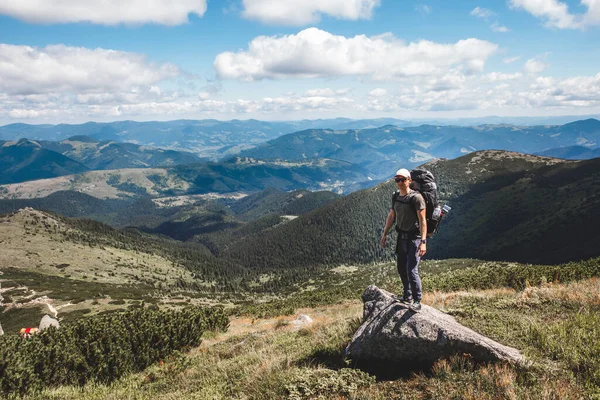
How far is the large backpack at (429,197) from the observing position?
33.6 feet

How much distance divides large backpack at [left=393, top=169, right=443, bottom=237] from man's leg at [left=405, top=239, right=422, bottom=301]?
0.88 meters

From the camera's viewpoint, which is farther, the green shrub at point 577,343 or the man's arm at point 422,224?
the man's arm at point 422,224

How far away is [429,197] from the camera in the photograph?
33.6ft

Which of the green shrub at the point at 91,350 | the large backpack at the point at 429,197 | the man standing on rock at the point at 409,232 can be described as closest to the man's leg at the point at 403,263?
the man standing on rock at the point at 409,232

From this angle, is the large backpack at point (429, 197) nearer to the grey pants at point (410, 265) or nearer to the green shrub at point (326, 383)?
the grey pants at point (410, 265)

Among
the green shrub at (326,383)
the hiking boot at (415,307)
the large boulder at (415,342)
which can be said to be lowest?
the green shrub at (326,383)

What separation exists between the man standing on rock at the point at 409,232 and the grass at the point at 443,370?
196 cm

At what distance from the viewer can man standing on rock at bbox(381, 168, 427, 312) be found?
9.81 meters

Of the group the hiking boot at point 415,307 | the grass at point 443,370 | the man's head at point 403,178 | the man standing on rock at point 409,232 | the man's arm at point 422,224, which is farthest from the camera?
the man's head at point 403,178

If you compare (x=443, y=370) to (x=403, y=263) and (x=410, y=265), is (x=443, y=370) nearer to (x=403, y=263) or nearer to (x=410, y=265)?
(x=410, y=265)

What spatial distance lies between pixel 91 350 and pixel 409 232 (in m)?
15.3

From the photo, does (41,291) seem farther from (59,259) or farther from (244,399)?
(244,399)

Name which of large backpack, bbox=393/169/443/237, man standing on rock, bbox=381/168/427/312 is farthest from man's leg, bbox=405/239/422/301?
large backpack, bbox=393/169/443/237

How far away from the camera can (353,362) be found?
30.1ft
